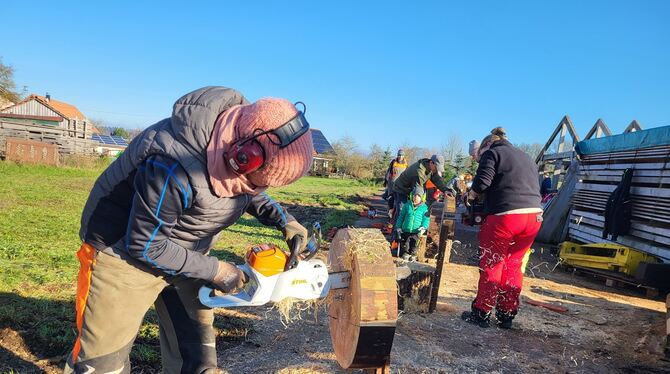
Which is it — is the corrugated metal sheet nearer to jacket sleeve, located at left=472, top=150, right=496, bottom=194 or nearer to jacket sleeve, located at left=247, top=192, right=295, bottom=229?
jacket sleeve, located at left=472, top=150, right=496, bottom=194

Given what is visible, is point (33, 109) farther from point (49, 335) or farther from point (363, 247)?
point (363, 247)

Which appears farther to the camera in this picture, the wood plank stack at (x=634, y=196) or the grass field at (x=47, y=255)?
the wood plank stack at (x=634, y=196)

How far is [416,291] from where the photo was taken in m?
4.56

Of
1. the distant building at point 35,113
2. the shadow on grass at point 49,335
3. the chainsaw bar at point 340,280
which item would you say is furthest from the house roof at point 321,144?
the chainsaw bar at point 340,280

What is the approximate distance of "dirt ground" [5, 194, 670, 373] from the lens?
10.7 feet

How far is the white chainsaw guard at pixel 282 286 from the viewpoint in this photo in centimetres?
185

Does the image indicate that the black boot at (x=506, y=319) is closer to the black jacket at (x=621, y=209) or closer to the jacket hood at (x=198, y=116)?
the jacket hood at (x=198, y=116)

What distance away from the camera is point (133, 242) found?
167cm

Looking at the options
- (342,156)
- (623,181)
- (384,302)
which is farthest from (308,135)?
(342,156)

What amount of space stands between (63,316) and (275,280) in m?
2.74

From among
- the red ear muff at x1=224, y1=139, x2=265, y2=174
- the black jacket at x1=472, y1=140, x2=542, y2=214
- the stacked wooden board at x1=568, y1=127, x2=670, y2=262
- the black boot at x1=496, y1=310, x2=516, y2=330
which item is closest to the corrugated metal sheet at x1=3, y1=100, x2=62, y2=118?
the stacked wooden board at x1=568, y1=127, x2=670, y2=262

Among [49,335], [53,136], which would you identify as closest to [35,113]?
[53,136]

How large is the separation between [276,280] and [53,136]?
2385cm

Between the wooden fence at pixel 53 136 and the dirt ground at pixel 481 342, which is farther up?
the wooden fence at pixel 53 136
